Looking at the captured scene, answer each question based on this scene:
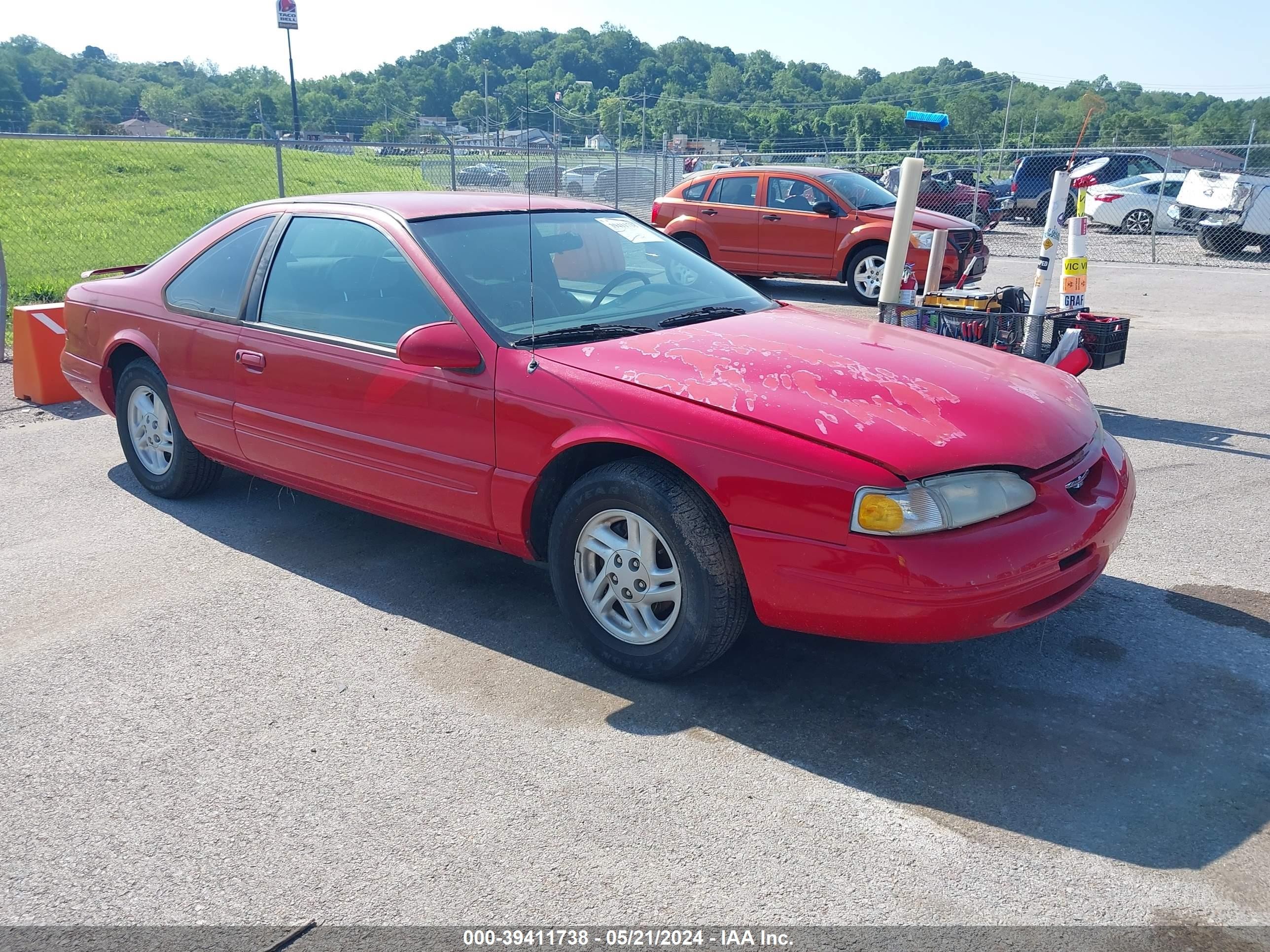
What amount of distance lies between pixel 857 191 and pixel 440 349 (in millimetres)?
10875

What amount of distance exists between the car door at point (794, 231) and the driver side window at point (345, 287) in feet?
31.7

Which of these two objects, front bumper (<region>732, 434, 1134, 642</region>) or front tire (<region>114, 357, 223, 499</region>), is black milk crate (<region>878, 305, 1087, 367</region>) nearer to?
front bumper (<region>732, 434, 1134, 642</region>)

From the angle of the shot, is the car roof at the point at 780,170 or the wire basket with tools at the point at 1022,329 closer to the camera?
the wire basket with tools at the point at 1022,329

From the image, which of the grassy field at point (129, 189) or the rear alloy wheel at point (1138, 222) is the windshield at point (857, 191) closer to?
the grassy field at point (129, 189)

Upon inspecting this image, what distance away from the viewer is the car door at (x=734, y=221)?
14.0 meters

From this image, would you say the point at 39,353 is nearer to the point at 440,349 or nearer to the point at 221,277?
the point at 221,277

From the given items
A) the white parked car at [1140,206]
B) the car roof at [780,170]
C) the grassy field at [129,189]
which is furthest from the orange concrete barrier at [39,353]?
the white parked car at [1140,206]

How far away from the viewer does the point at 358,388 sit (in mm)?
4227

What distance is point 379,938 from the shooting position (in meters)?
2.44

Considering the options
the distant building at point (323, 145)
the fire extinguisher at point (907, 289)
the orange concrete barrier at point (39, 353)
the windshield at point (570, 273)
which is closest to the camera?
the windshield at point (570, 273)

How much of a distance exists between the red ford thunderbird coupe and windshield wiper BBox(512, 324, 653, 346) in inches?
0.5

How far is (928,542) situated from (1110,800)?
2.81ft

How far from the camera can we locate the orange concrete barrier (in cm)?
760

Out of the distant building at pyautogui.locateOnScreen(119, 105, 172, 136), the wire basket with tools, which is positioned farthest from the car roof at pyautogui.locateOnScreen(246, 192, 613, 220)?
the distant building at pyautogui.locateOnScreen(119, 105, 172, 136)
